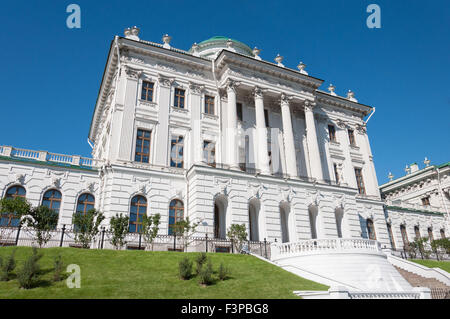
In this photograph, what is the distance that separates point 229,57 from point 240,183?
13.6 meters

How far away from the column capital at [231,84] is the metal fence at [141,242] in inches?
615

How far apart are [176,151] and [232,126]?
19.5 feet

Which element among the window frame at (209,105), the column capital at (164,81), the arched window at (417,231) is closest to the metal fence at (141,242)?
the window frame at (209,105)

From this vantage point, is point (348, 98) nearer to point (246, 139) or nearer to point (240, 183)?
point (246, 139)

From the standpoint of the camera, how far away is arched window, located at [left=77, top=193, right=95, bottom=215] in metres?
28.6

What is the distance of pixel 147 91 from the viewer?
33406 mm

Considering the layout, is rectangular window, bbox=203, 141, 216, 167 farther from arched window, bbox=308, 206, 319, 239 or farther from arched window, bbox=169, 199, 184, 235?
arched window, bbox=308, 206, 319, 239

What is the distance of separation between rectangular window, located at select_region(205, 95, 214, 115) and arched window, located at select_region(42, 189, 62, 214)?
52.2 feet

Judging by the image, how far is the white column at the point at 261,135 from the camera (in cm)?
3314

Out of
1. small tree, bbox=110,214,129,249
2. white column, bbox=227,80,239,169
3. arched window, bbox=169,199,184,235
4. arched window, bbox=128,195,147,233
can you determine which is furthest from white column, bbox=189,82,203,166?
small tree, bbox=110,214,129,249

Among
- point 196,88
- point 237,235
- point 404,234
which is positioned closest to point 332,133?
point 404,234

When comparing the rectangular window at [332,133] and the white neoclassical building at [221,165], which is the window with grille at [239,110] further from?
the rectangular window at [332,133]

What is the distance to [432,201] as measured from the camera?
49188mm

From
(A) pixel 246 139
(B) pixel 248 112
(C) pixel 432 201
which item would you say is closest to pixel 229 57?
(B) pixel 248 112
